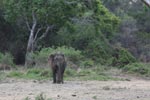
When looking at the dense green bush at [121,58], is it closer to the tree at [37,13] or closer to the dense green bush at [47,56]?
the dense green bush at [47,56]

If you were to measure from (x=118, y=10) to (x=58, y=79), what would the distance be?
101ft

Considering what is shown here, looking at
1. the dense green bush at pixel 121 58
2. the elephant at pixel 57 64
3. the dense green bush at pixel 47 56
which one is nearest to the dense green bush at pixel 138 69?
the dense green bush at pixel 47 56

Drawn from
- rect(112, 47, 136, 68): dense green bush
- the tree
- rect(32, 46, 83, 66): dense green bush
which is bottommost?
rect(112, 47, 136, 68): dense green bush

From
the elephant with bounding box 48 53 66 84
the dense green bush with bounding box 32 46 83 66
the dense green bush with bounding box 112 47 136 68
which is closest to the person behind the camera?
the elephant with bounding box 48 53 66 84

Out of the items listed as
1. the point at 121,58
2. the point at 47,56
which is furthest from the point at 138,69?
the point at 121,58

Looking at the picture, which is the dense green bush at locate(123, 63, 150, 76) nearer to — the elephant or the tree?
the tree

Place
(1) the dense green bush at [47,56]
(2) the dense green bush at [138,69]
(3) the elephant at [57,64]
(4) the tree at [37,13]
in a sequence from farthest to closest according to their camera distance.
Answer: (4) the tree at [37,13] → (1) the dense green bush at [47,56] → (2) the dense green bush at [138,69] → (3) the elephant at [57,64]

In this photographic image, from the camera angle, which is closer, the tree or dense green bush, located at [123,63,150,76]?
dense green bush, located at [123,63,150,76]

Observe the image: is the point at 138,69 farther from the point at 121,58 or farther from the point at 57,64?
the point at 57,64

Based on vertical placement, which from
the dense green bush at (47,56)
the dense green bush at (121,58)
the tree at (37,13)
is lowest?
the dense green bush at (121,58)

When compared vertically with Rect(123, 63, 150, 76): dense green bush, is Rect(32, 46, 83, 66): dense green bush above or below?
above

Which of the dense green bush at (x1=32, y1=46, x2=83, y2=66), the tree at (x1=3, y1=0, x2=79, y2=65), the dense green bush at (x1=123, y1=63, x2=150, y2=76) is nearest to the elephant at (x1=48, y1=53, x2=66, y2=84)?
the dense green bush at (x1=32, y1=46, x2=83, y2=66)

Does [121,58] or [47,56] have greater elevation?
[47,56]

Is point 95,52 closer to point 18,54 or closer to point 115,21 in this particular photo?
point 115,21
